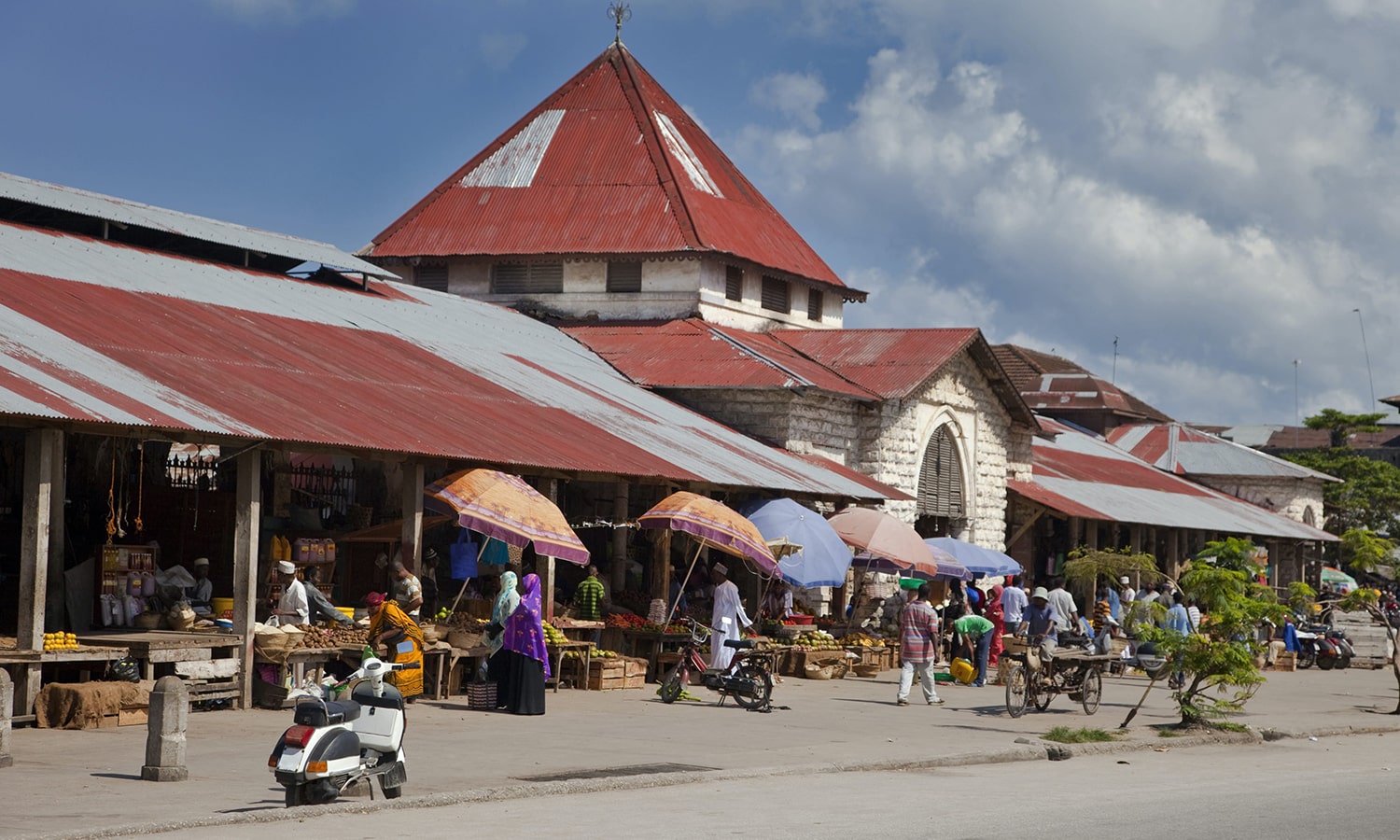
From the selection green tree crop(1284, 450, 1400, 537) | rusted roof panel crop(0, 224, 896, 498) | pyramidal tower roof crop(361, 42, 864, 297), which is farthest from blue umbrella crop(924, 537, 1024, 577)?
green tree crop(1284, 450, 1400, 537)

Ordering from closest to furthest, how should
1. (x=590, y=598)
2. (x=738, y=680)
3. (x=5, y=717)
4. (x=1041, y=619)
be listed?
(x=5, y=717)
(x=738, y=680)
(x=590, y=598)
(x=1041, y=619)

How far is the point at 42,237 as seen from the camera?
23234 millimetres

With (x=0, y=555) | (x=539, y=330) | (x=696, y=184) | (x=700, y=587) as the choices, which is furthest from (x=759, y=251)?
(x=0, y=555)

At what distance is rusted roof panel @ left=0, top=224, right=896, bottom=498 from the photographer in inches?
679

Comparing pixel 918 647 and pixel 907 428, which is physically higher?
pixel 907 428

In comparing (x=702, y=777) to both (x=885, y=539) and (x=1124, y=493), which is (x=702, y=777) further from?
(x=1124, y=493)

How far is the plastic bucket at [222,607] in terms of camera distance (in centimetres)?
1934

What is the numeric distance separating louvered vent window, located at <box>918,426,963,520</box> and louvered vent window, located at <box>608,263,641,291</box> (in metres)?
6.94

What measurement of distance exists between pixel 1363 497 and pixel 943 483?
3474cm

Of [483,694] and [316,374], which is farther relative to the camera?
[316,374]

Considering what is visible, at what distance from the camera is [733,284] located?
1409 inches

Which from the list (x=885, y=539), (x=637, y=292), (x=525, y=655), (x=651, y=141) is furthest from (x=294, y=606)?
(x=651, y=141)

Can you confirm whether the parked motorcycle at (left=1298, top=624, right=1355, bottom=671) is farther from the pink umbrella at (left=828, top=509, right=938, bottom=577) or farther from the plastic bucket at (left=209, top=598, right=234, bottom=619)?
the plastic bucket at (left=209, top=598, right=234, bottom=619)

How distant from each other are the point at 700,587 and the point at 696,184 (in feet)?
39.9
